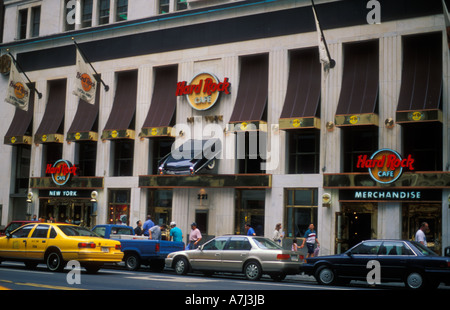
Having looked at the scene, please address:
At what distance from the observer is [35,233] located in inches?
754

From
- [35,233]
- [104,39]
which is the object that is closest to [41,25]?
[104,39]

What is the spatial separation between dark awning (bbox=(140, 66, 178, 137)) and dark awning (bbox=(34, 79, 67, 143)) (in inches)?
268

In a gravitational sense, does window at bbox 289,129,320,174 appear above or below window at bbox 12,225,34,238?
above

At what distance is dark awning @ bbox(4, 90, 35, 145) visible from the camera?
37406 mm

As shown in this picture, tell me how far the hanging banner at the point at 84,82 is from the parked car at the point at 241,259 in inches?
564

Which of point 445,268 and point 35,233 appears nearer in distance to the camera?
point 445,268

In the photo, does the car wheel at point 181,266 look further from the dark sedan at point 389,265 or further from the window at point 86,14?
the window at point 86,14

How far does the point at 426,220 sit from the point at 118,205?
1641cm

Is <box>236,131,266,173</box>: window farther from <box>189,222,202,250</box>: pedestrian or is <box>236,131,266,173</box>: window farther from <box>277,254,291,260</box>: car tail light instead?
<box>277,254,291,260</box>: car tail light

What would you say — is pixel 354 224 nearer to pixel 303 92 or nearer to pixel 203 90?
pixel 303 92

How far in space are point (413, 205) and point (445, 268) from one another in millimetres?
9052

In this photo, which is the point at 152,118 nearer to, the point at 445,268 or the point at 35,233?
the point at 35,233

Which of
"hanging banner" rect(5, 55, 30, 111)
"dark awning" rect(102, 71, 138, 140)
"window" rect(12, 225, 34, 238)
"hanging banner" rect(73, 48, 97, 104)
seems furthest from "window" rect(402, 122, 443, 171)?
"hanging banner" rect(5, 55, 30, 111)
